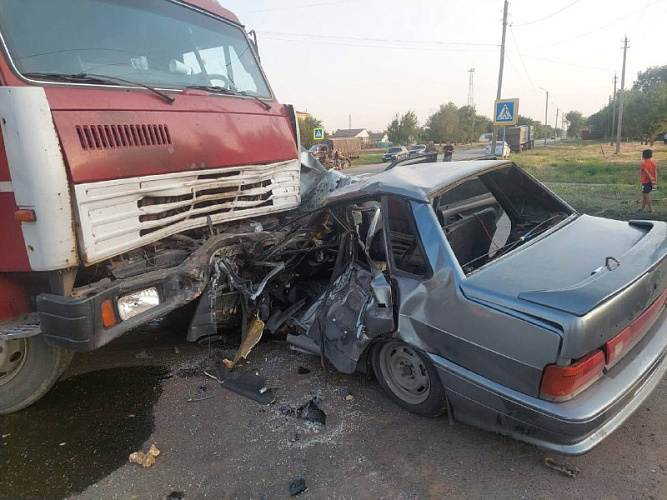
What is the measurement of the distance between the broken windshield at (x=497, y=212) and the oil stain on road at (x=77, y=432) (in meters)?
2.56

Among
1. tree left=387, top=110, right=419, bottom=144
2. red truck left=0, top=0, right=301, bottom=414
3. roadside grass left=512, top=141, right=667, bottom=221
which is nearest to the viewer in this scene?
red truck left=0, top=0, right=301, bottom=414

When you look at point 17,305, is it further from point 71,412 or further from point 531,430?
point 531,430

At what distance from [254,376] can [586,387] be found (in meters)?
2.37

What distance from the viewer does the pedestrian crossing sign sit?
46.1 ft

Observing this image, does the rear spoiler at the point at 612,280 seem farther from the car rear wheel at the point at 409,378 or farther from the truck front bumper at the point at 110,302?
the truck front bumper at the point at 110,302

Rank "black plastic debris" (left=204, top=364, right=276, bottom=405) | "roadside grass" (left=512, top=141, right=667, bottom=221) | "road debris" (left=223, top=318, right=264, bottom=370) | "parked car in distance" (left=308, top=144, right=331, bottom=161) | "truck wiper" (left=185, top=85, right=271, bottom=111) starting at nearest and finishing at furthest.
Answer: "black plastic debris" (left=204, top=364, right=276, bottom=405) < "road debris" (left=223, top=318, right=264, bottom=370) < "truck wiper" (left=185, top=85, right=271, bottom=111) < "roadside grass" (left=512, top=141, right=667, bottom=221) < "parked car in distance" (left=308, top=144, right=331, bottom=161)

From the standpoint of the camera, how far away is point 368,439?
2836mm

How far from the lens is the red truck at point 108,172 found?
8.62ft

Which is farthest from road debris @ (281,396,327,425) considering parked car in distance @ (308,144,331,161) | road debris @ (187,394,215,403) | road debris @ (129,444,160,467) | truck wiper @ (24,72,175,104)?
parked car in distance @ (308,144,331,161)

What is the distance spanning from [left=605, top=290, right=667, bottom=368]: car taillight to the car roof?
4.24 feet

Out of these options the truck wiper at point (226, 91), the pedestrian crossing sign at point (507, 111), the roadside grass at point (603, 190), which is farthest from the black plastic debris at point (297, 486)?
the pedestrian crossing sign at point (507, 111)

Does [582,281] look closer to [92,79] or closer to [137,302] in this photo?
[137,302]

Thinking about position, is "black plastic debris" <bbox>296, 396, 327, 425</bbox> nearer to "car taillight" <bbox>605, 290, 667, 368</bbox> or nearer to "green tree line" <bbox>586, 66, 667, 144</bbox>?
"car taillight" <bbox>605, 290, 667, 368</bbox>

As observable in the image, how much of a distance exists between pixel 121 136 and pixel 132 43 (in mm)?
993
